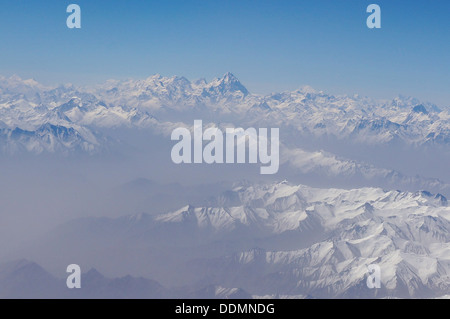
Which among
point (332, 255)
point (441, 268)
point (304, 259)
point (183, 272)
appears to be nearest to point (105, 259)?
point (183, 272)

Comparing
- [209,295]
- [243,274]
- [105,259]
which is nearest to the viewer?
[209,295]

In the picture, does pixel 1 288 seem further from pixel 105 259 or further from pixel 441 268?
pixel 441 268

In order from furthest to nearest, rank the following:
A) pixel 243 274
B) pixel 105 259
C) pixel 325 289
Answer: pixel 105 259 < pixel 243 274 < pixel 325 289

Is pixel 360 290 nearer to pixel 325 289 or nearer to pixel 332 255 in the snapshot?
pixel 325 289
